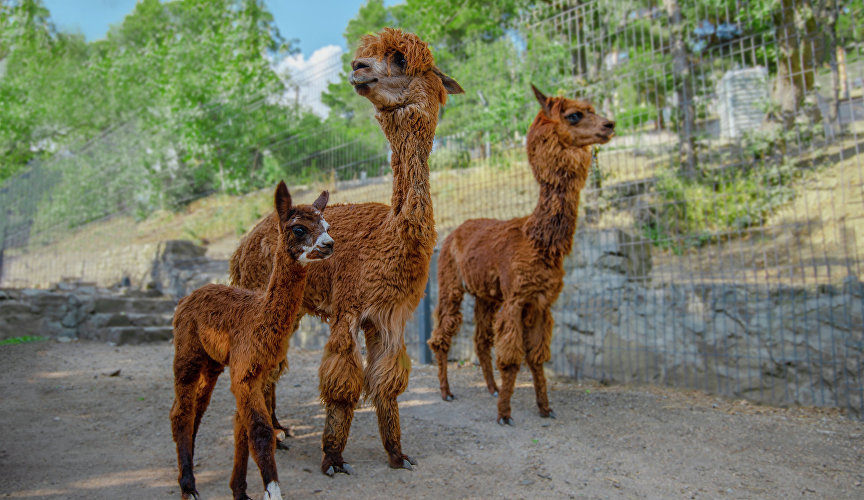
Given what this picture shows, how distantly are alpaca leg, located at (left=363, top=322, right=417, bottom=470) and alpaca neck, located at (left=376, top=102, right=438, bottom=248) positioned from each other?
2.39ft

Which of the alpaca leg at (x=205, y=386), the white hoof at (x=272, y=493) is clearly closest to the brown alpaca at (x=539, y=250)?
the alpaca leg at (x=205, y=386)

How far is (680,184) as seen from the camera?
6.55m

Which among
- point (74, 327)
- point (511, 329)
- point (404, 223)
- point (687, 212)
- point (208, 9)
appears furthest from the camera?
point (208, 9)

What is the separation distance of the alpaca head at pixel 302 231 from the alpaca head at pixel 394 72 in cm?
105

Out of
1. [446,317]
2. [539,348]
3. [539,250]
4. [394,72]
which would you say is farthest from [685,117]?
[394,72]

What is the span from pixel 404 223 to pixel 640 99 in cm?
537

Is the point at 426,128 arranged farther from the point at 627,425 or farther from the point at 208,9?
the point at 208,9

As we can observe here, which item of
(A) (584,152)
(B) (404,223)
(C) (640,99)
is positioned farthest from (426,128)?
(C) (640,99)

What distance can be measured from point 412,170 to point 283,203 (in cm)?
105

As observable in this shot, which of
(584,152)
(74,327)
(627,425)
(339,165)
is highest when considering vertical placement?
(339,165)

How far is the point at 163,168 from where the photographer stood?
1377 cm

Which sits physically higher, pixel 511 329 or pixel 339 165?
pixel 339 165

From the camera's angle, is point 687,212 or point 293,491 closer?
point 293,491

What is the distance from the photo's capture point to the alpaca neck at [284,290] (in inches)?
119
